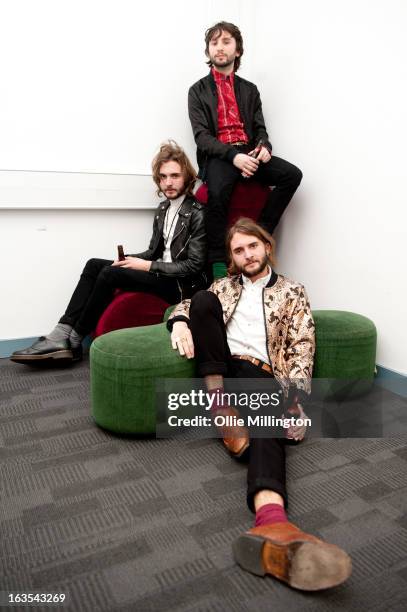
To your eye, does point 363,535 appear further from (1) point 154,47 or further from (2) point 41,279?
(1) point 154,47

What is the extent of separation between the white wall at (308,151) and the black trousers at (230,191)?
168mm

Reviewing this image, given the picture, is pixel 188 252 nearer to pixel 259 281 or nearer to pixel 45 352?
pixel 259 281

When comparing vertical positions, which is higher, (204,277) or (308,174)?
(308,174)

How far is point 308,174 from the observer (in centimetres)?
275

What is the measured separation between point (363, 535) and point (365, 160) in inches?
68.9

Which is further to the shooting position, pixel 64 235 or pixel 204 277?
pixel 64 235

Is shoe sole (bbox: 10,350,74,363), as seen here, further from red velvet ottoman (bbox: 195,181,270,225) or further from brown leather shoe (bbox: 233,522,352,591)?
brown leather shoe (bbox: 233,522,352,591)

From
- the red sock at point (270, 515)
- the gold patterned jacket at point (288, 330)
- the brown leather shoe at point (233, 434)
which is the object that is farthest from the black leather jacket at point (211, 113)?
the red sock at point (270, 515)

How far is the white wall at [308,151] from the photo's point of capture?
7.38 feet

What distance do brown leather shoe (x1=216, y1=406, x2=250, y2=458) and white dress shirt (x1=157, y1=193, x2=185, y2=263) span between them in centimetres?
124

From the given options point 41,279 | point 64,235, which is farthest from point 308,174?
point 41,279

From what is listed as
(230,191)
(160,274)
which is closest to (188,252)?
(160,274)

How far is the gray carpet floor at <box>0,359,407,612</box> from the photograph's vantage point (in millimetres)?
1110

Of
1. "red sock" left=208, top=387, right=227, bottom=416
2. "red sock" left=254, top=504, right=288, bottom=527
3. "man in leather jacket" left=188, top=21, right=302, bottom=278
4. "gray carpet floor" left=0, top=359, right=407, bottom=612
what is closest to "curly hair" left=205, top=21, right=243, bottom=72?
"man in leather jacket" left=188, top=21, right=302, bottom=278
